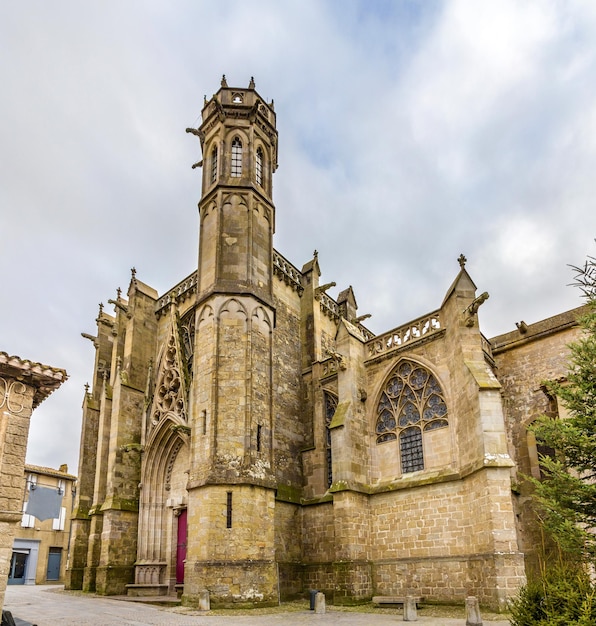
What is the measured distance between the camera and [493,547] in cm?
1196

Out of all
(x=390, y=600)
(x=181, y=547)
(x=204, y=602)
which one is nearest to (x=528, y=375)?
(x=390, y=600)

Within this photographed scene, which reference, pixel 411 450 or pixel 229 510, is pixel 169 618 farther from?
pixel 411 450

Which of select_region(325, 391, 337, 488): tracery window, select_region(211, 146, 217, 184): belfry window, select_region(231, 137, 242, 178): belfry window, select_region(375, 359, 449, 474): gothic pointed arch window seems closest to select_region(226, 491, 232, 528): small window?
select_region(325, 391, 337, 488): tracery window

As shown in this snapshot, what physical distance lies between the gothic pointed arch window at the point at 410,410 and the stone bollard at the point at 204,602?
6406 mm

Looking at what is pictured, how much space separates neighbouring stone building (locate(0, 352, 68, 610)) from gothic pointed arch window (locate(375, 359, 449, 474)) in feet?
33.7

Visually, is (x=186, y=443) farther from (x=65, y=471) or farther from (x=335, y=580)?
(x=65, y=471)

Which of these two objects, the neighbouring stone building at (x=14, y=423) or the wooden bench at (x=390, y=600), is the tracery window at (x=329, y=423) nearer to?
the wooden bench at (x=390, y=600)

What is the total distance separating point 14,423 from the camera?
8.45 metres

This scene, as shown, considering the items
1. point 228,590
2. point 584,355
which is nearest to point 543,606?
point 584,355

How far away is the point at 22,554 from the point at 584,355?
113 ft

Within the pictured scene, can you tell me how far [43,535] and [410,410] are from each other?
91.9 ft

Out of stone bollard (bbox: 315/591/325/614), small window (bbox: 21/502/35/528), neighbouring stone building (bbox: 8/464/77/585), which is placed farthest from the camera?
small window (bbox: 21/502/35/528)

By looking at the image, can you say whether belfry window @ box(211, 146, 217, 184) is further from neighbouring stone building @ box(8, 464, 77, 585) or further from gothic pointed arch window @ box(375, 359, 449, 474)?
neighbouring stone building @ box(8, 464, 77, 585)

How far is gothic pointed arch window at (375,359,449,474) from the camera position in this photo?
1560cm
